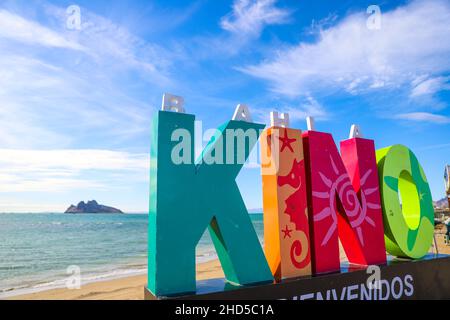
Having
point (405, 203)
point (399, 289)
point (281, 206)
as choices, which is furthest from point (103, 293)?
point (405, 203)

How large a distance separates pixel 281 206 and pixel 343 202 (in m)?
1.11

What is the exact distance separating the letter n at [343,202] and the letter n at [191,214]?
3.23 ft

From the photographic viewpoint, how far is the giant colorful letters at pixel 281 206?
116 inches

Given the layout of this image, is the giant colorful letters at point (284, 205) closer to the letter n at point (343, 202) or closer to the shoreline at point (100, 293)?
the letter n at point (343, 202)

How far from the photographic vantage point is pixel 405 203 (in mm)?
5391

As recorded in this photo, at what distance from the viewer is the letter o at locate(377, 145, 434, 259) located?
4688 millimetres

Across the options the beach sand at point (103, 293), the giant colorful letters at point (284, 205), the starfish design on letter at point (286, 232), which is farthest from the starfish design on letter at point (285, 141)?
the beach sand at point (103, 293)

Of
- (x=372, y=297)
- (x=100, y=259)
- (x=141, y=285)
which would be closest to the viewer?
(x=372, y=297)
